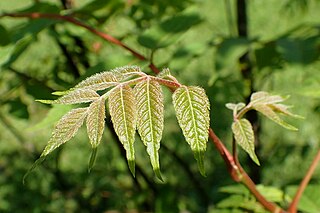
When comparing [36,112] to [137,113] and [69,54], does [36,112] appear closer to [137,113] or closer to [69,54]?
[69,54]

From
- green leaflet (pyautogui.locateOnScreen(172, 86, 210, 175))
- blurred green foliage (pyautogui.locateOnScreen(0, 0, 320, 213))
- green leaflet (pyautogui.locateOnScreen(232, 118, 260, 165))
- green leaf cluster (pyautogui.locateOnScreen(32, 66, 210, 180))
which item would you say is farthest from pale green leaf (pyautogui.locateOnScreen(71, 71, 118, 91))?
blurred green foliage (pyautogui.locateOnScreen(0, 0, 320, 213))

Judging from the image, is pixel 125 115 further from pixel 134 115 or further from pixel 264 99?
pixel 264 99

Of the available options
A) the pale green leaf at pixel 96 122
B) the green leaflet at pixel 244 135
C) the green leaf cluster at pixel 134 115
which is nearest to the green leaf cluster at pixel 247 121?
the green leaflet at pixel 244 135

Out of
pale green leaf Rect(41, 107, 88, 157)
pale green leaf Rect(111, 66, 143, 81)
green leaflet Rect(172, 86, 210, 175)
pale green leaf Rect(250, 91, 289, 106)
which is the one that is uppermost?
pale green leaf Rect(111, 66, 143, 81)

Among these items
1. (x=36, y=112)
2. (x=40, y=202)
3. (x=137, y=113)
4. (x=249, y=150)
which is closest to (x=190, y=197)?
(x=40, y=202)

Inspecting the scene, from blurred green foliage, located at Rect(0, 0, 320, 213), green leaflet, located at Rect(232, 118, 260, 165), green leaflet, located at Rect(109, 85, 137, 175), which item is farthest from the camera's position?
blurred green foliage, located at Rect(0, 0, 320, 213)

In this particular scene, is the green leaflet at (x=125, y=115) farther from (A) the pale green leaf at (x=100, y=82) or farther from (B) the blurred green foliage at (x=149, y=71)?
(B) the blurred green foliage at (x=149, y=71)

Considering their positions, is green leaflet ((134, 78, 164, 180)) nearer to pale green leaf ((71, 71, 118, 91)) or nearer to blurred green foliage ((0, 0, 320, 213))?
pale green leaf ((71, 71, 118, 91))
